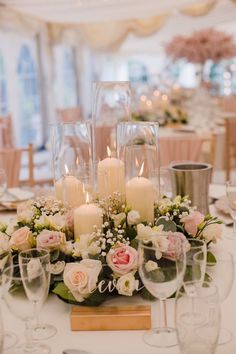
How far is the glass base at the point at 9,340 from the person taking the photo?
1.21m

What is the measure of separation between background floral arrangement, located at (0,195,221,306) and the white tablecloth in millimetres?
50

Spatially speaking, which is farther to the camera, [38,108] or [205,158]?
[38,108]

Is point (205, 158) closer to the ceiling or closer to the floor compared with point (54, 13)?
closer to the floor

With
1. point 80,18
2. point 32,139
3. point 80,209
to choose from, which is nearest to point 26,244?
point 80,209

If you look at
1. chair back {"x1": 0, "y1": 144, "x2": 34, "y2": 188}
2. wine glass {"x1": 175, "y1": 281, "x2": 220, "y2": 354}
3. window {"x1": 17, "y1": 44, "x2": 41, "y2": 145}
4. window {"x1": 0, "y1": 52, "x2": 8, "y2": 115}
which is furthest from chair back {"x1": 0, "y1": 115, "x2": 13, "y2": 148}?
wine glass {"x1": 175, "y1": 281, "x2": 220, "y2": 354}

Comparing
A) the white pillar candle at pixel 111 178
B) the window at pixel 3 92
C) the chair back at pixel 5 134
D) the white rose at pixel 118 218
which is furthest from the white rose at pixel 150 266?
the window at pixel 3 92

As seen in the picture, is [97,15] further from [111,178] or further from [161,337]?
[161,337]

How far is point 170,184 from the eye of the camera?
6.52 feet

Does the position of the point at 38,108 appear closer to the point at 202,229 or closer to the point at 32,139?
the point at 32,139

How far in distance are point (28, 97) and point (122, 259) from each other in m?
6.15

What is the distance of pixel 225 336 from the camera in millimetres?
1209

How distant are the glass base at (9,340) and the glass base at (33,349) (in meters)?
0.02

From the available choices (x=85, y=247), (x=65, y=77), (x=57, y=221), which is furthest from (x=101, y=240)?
(x=65, y=77)

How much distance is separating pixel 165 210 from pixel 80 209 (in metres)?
0.25
